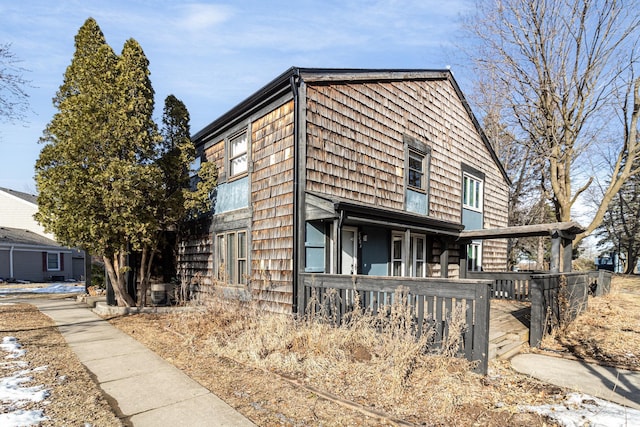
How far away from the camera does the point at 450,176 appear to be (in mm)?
12953

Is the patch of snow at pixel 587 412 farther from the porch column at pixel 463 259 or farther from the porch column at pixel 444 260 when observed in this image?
the porch column at pixel 463 259

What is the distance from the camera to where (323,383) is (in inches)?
184

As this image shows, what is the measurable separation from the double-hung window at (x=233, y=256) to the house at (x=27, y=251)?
19457mm

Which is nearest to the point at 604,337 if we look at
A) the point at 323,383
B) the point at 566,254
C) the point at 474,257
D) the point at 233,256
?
the point at 566,254

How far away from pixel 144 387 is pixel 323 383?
2.31 metres

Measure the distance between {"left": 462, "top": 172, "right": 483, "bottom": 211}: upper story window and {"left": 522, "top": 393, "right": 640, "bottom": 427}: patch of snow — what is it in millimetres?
10083

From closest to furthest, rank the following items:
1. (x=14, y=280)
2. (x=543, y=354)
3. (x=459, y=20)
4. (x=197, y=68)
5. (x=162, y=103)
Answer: (x=543, y=354) → (x=162, y=103) → (x=197, y=68) → (x=459, y=20) → (x=14, y=280)

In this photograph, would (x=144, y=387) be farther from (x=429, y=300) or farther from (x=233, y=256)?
(x=233, y=256)

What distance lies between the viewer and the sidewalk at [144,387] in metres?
3.69

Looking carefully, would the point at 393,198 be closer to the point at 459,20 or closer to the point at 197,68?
the point at 197,68

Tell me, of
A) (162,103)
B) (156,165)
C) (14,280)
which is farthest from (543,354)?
(14,280)

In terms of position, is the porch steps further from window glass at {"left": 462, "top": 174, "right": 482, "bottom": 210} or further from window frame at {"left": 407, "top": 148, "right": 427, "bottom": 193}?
A: window glass at {"left": 462, "top": 174, "right": 482, "bottom": 210}

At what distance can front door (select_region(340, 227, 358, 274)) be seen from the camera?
28.3 feet

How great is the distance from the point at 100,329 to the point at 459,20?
59.9ft
